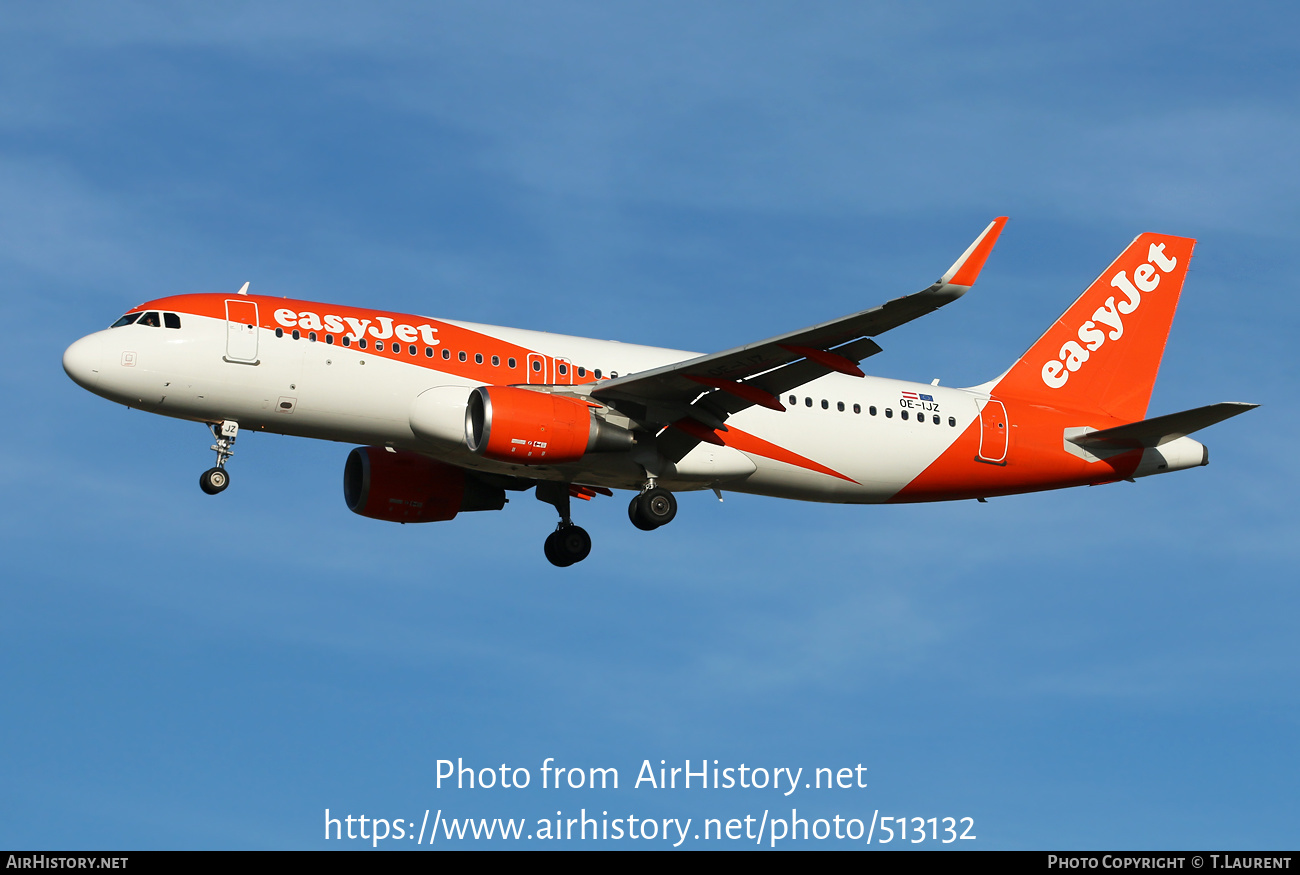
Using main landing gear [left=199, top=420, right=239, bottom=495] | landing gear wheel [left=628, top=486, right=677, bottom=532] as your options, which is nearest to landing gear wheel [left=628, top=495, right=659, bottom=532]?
landing gear wheel [left=628, top=486, right=677, bottom=532]

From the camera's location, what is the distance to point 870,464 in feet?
118

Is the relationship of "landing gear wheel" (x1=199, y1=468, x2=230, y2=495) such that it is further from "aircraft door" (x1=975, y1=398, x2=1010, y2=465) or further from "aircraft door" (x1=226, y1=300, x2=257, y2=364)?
"aircraft door" (x1=975, y1=398, x2=1010, y2=465)

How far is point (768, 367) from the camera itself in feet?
104

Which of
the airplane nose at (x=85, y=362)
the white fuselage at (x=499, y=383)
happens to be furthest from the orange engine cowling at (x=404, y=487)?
the airplane nose at (x=85, y=362)

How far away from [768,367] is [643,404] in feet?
9.89

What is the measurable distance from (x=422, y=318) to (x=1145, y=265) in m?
19.2

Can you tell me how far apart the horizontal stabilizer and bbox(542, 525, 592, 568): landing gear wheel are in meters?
11.8

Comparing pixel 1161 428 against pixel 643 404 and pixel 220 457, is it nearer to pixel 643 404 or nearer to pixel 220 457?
pixel 643 404

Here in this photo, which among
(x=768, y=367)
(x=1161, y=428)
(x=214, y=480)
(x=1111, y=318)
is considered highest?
(x=1111, y=318)

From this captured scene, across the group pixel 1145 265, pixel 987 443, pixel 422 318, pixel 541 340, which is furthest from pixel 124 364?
pixel 1145 265

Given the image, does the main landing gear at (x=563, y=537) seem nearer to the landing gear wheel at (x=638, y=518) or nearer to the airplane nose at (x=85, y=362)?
the landing gear wheel at (x=638, y=518)

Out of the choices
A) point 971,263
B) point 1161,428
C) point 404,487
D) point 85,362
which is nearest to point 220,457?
point 85,362

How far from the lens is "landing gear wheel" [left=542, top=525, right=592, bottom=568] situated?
37406mm

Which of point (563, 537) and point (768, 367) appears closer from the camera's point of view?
point (768, 367)
